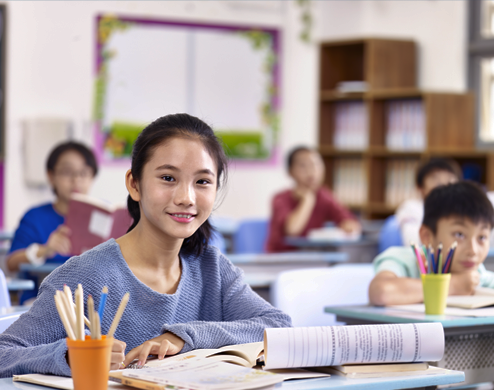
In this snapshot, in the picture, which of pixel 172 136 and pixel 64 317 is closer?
pixel 64 317

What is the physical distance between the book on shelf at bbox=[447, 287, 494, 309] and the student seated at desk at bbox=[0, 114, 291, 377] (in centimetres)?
59

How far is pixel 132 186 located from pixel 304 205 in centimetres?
367

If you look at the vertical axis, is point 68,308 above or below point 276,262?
above

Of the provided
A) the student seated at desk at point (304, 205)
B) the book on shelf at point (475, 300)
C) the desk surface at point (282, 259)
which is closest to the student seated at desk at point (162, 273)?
the book on shelf at point (475, 300)

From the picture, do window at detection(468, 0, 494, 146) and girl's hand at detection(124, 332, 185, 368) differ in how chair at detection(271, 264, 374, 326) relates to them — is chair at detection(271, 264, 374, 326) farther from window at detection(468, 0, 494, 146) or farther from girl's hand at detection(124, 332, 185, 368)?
window at detection(468, 0, 494, 146)

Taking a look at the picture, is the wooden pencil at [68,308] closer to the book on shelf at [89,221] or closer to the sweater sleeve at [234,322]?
the sweater sleeve at [234,322]

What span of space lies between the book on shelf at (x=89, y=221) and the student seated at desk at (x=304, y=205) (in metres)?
2.09

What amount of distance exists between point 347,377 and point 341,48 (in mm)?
5391

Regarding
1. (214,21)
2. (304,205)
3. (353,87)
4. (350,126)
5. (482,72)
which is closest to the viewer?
(304,205)

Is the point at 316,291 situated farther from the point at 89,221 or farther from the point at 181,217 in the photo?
the point at 89,221

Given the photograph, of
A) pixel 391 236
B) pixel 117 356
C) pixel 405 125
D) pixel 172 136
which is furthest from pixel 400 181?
pixel 117 356

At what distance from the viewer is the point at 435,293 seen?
73.1 inches

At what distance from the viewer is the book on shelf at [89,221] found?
3.07 meters

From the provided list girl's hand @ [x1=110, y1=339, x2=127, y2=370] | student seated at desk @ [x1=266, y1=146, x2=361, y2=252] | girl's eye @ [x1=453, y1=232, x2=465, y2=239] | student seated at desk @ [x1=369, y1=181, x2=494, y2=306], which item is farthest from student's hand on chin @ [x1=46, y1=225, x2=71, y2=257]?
student seated at desk @ [x1=266, y1=146, x2=361, y2=252]
